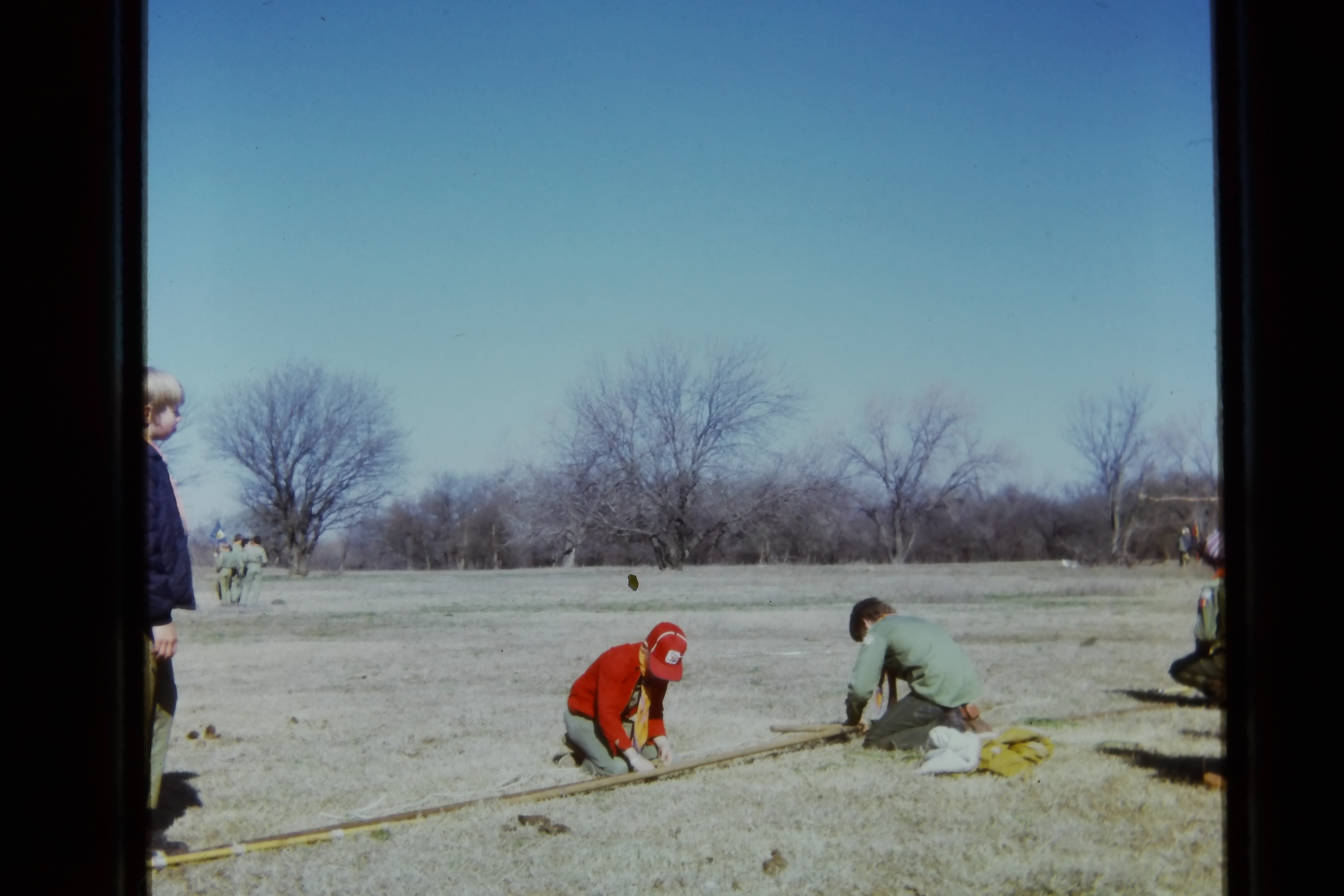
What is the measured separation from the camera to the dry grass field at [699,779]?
12.7 feet

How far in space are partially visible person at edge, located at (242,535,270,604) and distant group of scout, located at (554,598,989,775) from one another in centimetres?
1429

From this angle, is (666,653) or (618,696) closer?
(666,653)

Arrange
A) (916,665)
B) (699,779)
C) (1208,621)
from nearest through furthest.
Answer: (699,779), (916,665), (1208,621)

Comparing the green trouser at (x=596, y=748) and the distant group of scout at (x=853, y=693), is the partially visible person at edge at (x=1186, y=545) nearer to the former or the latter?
the distant group of scout at (x=853, y=693)

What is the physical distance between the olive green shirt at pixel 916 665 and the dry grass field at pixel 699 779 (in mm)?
368

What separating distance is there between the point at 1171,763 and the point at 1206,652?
194 cm

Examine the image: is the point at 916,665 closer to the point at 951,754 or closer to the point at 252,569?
the point at 951,754

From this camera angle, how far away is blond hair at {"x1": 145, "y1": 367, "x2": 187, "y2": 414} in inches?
133

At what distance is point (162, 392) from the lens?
3.45 m

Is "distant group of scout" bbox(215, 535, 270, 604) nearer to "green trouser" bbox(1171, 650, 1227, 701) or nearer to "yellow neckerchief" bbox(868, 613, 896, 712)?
"yellow neckerchief" bbox(868, 613, 896, 712)

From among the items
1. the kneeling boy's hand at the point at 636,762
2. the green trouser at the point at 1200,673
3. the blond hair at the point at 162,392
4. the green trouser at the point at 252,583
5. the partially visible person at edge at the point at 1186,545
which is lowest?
the green trouser at the point at 252,583

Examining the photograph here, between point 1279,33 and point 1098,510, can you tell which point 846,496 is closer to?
point 1098,510

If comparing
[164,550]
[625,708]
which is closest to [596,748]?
[625,708]

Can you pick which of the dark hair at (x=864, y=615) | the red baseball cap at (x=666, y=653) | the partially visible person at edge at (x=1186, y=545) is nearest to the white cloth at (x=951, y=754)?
the dark hair at (x=864, y=615)
